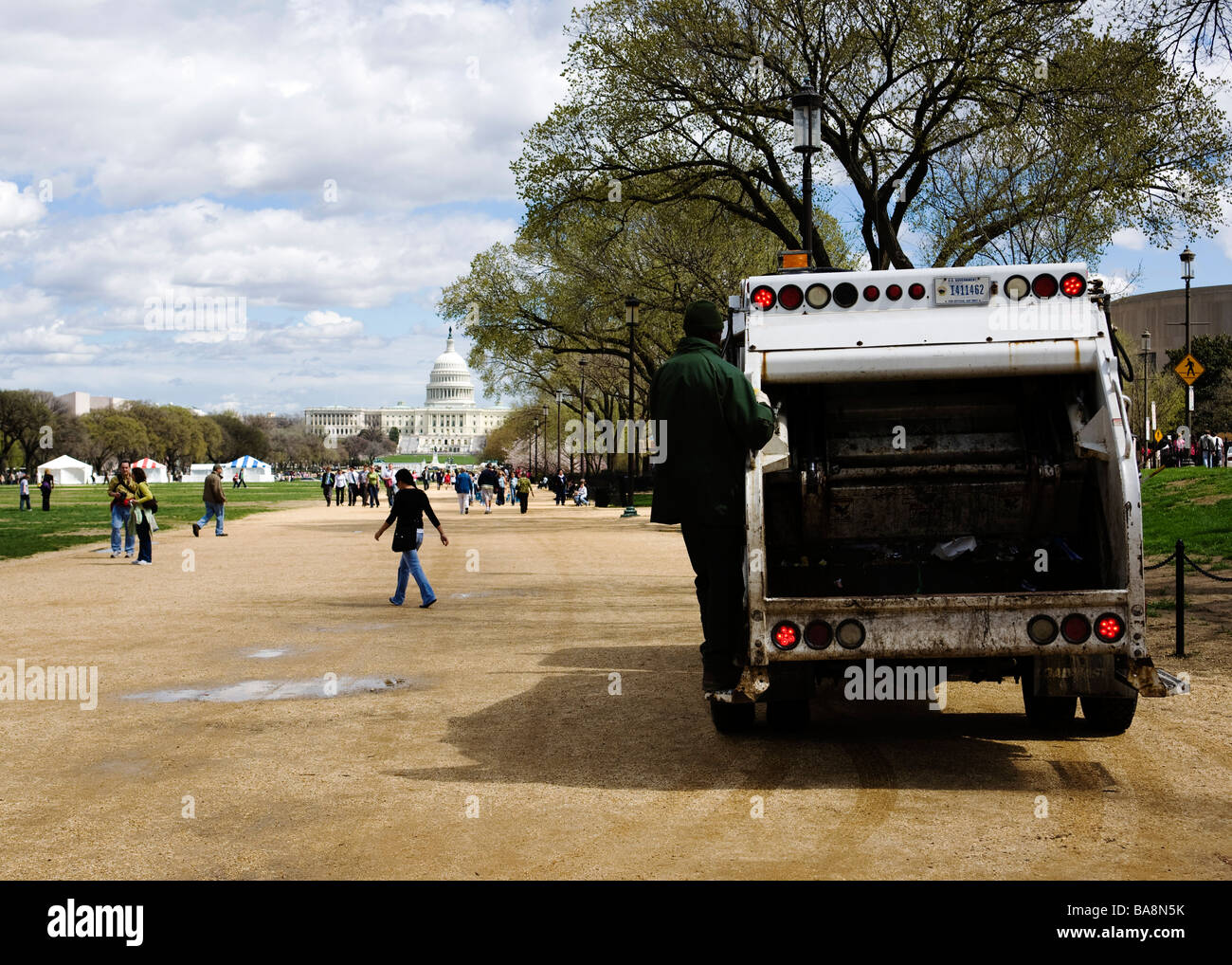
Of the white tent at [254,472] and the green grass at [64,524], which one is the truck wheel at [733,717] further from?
the white tent at [254,472]

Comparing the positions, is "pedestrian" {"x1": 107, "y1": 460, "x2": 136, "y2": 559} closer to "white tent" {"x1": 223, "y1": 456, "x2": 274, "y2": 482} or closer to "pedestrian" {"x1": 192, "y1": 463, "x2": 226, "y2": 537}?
"pedestrian" {"x1": 192, "y1": 463, "x2": 226, "y2": 537}

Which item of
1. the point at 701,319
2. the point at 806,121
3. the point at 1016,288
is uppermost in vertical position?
the point at 806,121

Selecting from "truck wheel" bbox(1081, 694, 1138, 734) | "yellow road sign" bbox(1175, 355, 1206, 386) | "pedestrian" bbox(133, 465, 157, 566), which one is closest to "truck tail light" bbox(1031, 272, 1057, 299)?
"truck wheel" bbox(1081, 694, 1138, 734)

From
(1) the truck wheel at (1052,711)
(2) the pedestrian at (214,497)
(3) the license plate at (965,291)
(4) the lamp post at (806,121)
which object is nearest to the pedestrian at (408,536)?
(4) the lamp post at (806,121)

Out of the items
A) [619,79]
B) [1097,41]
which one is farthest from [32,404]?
[1097,41]

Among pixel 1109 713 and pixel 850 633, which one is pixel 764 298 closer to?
pixel 850 633

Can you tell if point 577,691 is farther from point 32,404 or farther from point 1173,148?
point 32,404

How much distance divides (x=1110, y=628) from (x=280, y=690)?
6.16 m

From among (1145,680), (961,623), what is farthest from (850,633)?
(1145,680)

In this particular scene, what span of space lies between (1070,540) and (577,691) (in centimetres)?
386

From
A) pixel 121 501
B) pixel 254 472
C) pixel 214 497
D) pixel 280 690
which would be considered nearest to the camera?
pixel 280 690

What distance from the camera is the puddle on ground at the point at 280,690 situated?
992cm

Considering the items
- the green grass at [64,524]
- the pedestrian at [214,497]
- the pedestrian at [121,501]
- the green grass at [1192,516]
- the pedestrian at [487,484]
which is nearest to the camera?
the green grass at [1192,516]

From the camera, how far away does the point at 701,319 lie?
24.9 ft
